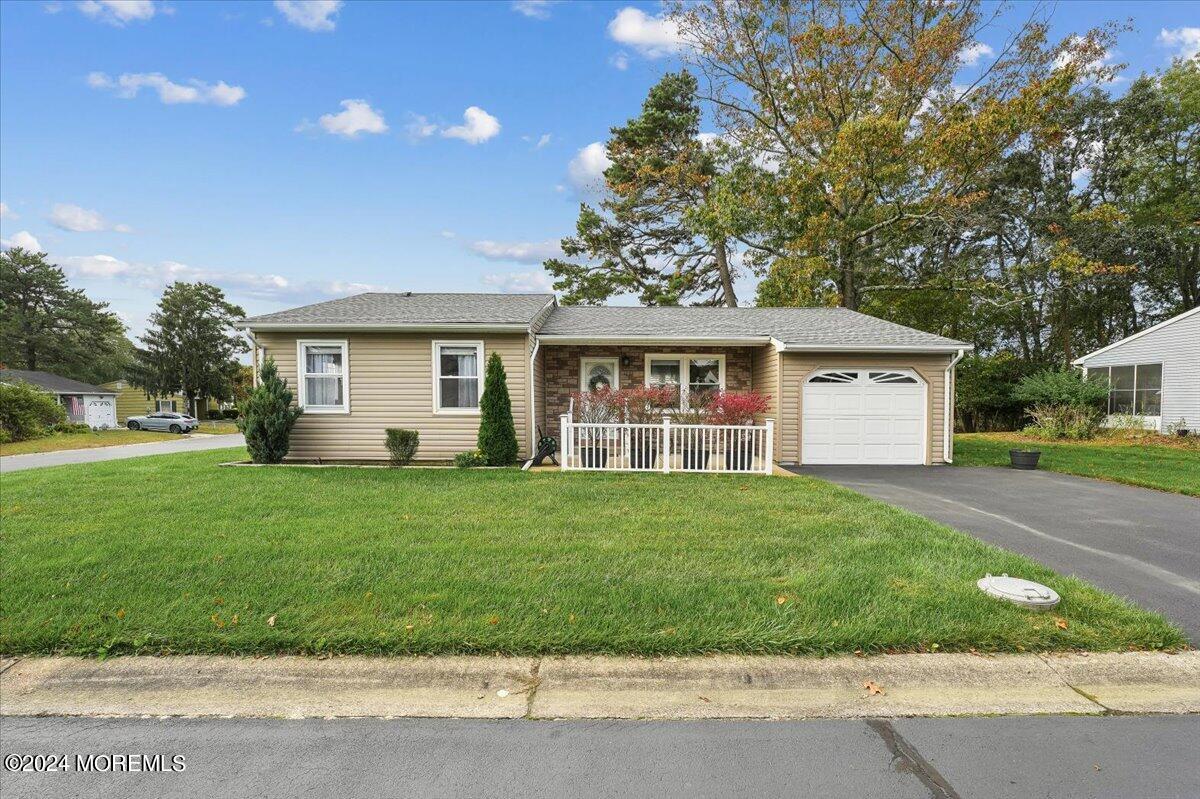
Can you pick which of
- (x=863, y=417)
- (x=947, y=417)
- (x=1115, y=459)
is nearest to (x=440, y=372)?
(x=863, y=417)

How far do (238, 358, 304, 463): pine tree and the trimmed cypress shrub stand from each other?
1.94 metres

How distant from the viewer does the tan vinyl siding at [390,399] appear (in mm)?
10648

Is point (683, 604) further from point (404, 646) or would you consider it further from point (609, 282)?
point (609, 282)

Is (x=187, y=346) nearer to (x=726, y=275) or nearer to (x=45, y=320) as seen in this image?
(x=45, y=320)

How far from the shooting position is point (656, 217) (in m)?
22.4

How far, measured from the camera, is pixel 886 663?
295 centimetres

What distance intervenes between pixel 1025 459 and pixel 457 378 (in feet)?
37.4

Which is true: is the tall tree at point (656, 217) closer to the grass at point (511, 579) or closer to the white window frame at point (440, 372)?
the white window frame at point (440, 372)

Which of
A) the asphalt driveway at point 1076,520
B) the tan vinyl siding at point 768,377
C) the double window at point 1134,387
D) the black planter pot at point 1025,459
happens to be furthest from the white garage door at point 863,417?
→ the double window at point 1134,387

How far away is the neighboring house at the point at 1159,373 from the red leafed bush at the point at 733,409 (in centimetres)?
1552

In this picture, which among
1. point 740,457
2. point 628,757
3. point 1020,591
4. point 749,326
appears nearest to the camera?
point 628,757

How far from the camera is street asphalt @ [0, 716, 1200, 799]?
2.06m

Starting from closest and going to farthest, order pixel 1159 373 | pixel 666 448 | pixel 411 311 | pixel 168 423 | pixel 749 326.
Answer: pixel 666 448 → pixel 411 311 → pixel 749 326 → pixel 1159 373 → pixel 168 423

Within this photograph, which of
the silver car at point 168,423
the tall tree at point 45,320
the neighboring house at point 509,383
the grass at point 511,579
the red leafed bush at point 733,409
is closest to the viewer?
the grass at point 511,579
